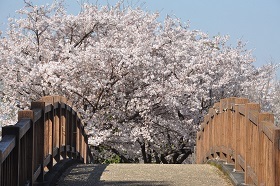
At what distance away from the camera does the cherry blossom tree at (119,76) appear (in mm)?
19750

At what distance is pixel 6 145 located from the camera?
5.37m

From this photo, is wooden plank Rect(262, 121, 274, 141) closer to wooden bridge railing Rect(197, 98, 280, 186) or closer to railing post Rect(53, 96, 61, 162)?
wooden bridge railing Rect(197, 98, 280, 186)

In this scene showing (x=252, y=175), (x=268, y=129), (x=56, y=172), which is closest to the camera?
(x=268, y=129)

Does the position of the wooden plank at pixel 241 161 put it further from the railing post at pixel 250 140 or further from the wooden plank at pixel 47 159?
the wooden plank at pixel 47 159

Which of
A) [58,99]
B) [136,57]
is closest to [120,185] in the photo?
[58,99]

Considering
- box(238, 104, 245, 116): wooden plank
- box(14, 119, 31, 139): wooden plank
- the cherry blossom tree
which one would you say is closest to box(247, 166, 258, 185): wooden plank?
box(238, 104, 245, 116): wooden plank

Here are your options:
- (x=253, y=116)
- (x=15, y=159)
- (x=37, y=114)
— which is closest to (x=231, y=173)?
(x=253, y=116)

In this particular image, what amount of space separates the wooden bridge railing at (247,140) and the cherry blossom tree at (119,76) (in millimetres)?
6544

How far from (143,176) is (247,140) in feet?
7.84

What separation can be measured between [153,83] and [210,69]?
3454 mm

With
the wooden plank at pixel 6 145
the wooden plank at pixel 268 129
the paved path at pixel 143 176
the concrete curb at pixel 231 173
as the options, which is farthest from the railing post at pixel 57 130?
the wooden plank at pixel 6 145

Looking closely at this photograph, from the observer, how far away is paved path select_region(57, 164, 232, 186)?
31.0 feet

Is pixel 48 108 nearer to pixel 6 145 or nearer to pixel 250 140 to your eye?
pixel 250 140

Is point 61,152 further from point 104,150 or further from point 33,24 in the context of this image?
point 104,150
